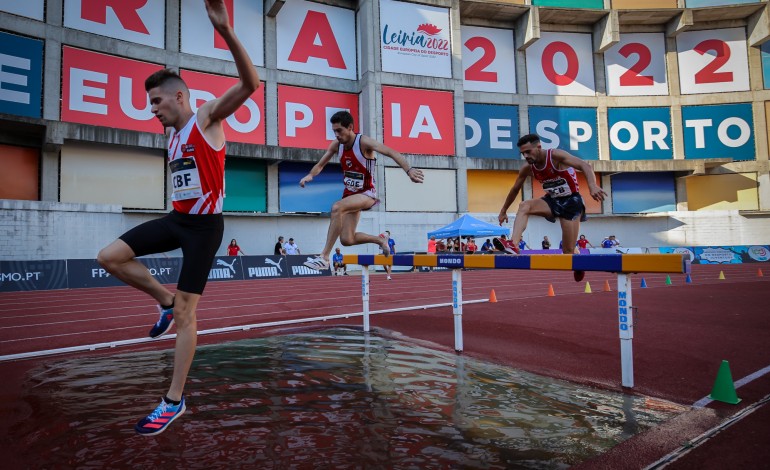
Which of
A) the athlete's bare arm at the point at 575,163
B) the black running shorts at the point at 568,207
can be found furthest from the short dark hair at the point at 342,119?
the black running shorts at the point at 568,207

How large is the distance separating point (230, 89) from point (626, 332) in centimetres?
365

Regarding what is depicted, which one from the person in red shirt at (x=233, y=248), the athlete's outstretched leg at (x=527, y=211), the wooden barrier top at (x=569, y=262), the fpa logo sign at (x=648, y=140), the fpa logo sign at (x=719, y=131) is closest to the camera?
the wooden barrier top at (x=569, y=262)

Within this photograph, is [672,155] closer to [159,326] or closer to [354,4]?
[354,4]

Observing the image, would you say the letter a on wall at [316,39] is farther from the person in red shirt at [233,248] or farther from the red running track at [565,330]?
the red running track at [565,330]

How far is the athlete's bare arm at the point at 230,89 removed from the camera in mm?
2613

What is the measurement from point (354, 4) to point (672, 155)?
21010 millimetres

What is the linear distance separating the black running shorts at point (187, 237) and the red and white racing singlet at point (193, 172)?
0.23 ft

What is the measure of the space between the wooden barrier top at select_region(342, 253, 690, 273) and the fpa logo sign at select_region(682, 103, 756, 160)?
28498 mm

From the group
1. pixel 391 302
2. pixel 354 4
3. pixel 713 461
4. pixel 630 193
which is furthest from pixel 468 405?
pixel 630 193

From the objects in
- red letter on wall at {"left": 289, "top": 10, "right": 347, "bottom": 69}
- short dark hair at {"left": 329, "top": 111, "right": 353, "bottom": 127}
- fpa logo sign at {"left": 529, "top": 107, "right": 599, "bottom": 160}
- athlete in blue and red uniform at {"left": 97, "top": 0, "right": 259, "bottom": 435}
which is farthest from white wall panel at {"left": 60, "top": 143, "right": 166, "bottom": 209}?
fpa logo sign at {"left": 529, "top": 107, "right": 599, "bottom": 160}

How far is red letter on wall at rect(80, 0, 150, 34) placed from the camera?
1820cm

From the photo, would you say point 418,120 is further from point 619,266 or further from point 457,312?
point 619,266

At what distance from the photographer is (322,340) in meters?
5.64

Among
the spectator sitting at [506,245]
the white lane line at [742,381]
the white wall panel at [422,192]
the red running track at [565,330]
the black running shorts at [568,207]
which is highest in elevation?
the white wall panel at [422,192]
